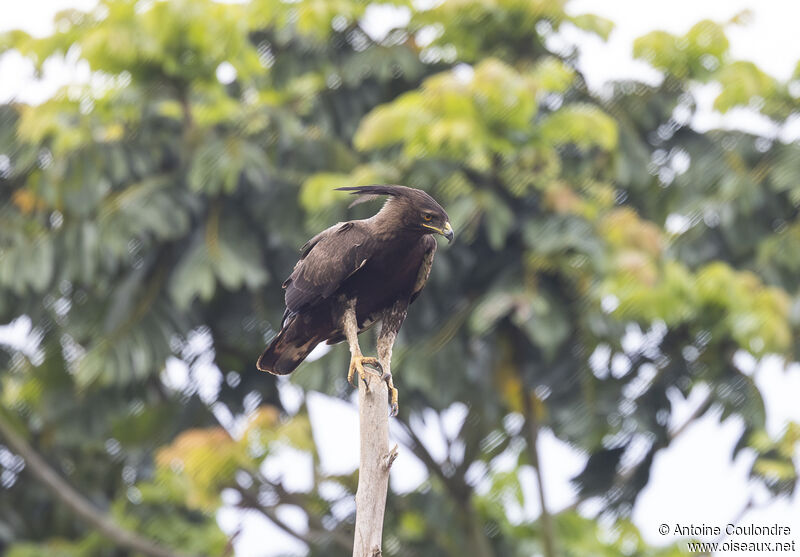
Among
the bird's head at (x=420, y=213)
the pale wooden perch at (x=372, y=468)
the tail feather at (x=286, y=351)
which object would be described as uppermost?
the bird's head at (x=420, y=213)

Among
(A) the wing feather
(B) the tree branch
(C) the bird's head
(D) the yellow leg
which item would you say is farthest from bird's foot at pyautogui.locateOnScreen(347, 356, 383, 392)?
(B) the tree branch

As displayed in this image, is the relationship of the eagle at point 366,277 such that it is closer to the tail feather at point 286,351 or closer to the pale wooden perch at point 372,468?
the tail feather at point 286,351

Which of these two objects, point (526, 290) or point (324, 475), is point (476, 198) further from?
point (324, 475)

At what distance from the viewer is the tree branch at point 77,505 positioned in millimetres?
8078

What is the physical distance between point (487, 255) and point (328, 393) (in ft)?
4.55

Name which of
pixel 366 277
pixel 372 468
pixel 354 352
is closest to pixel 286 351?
pixel 354 352

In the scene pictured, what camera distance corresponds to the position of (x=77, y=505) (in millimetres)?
8203

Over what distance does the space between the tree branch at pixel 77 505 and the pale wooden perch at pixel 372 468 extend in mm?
4996

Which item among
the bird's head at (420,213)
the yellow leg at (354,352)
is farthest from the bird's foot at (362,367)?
the bird's head at (420,213)

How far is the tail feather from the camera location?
416 cm

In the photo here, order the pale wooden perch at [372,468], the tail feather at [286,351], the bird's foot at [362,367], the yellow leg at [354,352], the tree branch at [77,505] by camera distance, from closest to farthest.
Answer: the pale wooden perch at [372,468] < the bird's foot at [362,367] < the yellow leg at [354,352] < the tail feather at [286,351] < the tree branch at [77,505]

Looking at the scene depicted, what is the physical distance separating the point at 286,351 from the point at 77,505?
461 cm

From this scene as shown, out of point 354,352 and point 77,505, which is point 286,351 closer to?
point 354,352

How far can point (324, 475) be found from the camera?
862 cm
